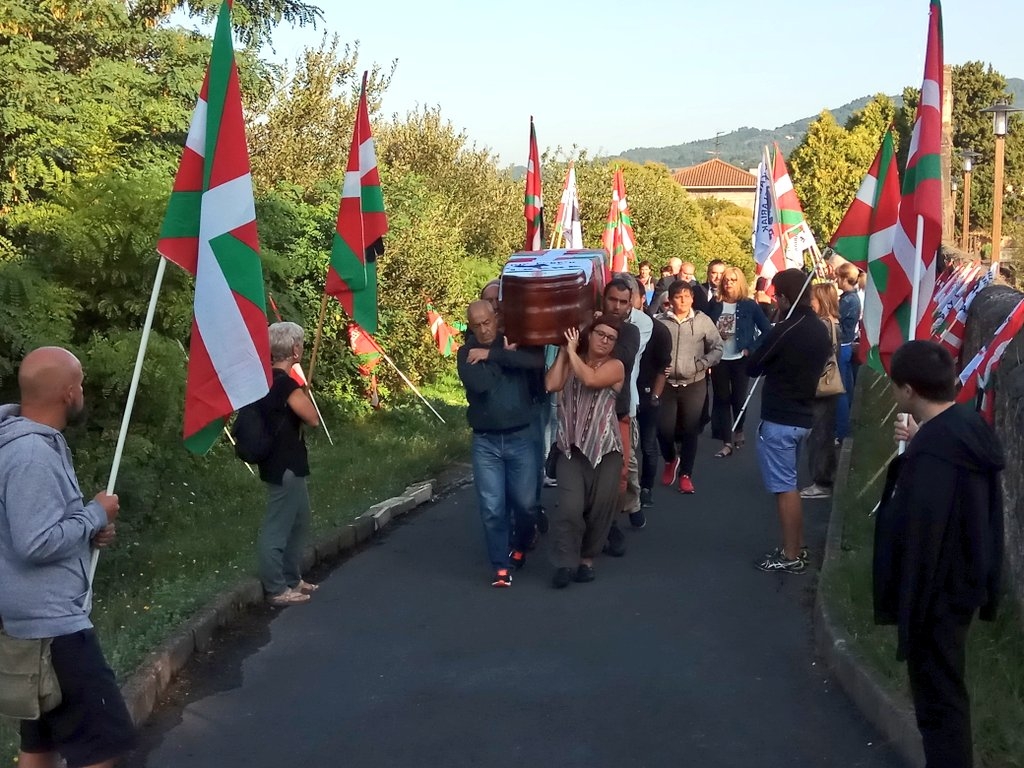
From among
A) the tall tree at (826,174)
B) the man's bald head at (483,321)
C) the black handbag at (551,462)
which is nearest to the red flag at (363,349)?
the black handbag at (551,462)

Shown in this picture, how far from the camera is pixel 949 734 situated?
4457mm

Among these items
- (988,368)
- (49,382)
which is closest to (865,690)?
(988,368)

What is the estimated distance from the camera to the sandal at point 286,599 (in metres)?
7.94

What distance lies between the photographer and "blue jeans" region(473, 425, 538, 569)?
829 cm

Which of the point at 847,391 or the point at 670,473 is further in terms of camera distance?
the point at 847,391

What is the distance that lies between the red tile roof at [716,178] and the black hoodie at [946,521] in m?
133

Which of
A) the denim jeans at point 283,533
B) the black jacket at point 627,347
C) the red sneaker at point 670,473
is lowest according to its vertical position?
the red sneaker at point 670,473

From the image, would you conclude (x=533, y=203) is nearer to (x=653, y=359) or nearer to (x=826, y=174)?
(x=653, y=359)

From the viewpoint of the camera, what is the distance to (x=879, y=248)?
25.5ft

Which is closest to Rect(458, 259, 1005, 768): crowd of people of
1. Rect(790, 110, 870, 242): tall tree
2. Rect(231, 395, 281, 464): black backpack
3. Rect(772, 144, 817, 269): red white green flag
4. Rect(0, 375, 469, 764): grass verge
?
Rect(772, 144, 817, 269): red white green flag

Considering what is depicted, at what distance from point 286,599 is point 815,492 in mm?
5141

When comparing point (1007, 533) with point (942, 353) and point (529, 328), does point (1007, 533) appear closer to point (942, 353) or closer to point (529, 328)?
point (942, 353)

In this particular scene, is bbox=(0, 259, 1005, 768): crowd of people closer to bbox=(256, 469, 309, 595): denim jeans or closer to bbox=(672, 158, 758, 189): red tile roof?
bbox=(256, 469, 309, 595): denim jeans

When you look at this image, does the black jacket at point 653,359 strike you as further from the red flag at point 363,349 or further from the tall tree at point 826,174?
the tall tree at point 826,174
